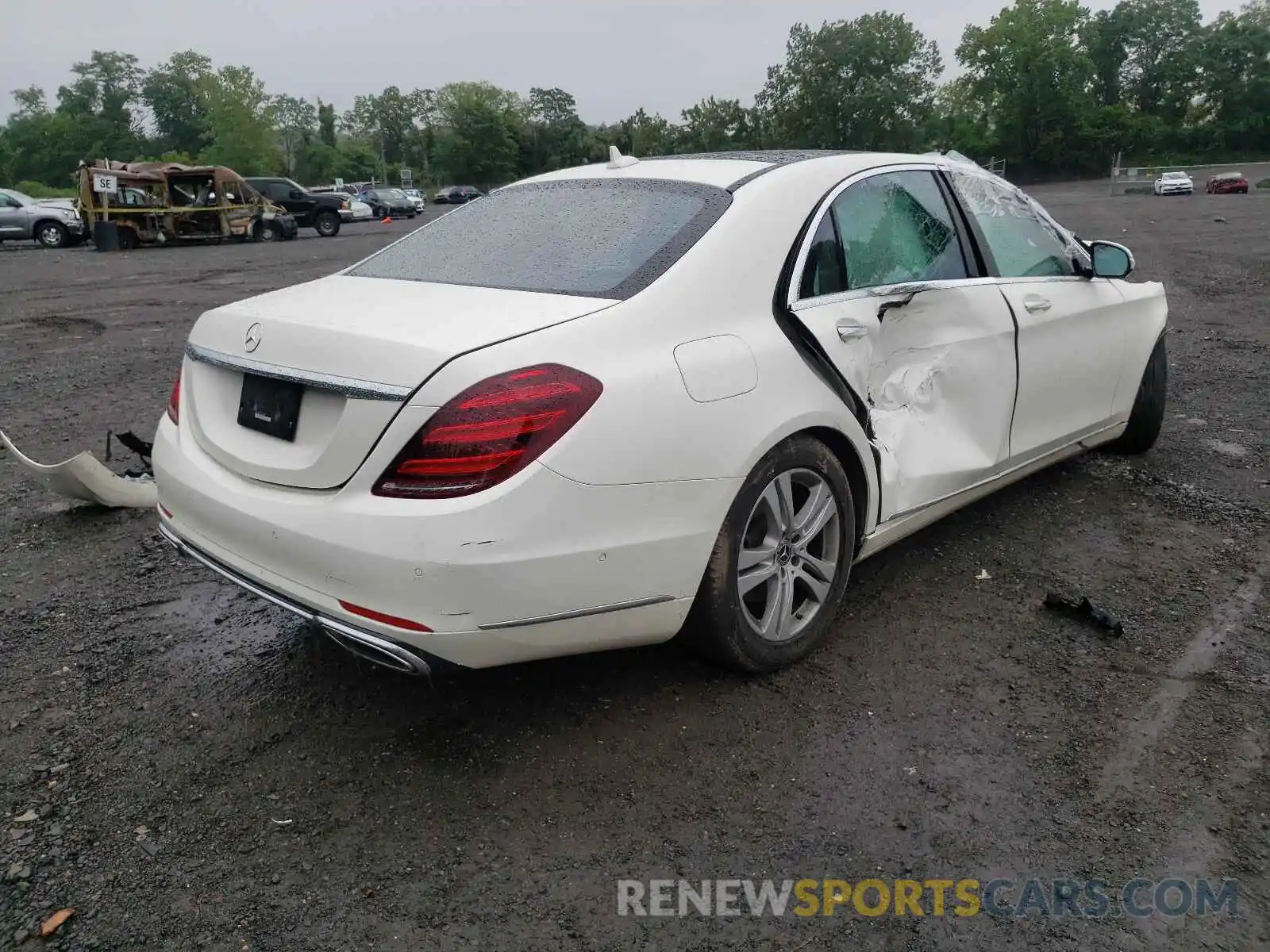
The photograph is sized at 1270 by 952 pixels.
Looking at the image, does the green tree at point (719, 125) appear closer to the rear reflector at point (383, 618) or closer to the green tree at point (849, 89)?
the green tree at point (849, 89)

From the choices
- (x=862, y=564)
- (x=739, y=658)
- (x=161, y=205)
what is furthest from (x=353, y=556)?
(x=161, y=205)

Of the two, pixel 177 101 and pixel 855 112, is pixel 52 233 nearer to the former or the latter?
pixel 855 112

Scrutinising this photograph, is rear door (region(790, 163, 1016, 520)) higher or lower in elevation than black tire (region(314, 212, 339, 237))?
higher

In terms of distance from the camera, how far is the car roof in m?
3.26

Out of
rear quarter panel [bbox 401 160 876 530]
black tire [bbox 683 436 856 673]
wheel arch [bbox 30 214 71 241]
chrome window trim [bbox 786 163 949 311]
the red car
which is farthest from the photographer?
the red car

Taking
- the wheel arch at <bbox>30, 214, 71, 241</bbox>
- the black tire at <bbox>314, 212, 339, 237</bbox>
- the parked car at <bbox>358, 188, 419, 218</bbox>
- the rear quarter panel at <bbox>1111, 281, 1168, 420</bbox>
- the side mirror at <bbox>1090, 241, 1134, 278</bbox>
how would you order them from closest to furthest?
the side mirror at <bbox>1090, 241, 1134, 278</bbox> → the rear quarter panel at <bbox>1111, 281, 1168, 420</bbox> → the wheel arch at <bbox>30, 214, 71, 241</bbox> → the black tire at <bbox>314, 212, 339, 237</bbox> → the parked car at <bbox>358, 188, 419, 218</bbox>

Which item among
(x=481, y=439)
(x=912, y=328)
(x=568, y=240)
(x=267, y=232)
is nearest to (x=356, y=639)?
(x=481, y=439)

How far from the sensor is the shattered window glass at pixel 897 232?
3340 mm

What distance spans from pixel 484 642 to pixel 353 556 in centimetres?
38

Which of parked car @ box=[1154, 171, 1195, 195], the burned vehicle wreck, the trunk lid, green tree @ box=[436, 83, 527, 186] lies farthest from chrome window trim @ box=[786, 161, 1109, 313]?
green tree @ box=[436, 83, 527, 186]

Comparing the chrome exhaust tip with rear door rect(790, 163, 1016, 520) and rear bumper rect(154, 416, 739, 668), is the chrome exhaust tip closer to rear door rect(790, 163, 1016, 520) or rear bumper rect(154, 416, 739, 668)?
rear bumper rect(154, 416, 739, 668)

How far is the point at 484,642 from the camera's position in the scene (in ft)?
7.80

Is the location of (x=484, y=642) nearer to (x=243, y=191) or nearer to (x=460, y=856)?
(x=460, y=856)

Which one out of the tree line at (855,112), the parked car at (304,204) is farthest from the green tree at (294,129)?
the parked car at (304,204)
